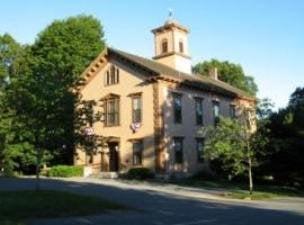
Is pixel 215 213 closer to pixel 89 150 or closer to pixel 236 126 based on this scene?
pixel 89 150

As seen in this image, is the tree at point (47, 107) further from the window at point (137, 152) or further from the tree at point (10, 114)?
the window at point (137, 152)

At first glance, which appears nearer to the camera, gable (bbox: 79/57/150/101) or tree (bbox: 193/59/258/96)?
gable (bbox: 79/57/150/101)

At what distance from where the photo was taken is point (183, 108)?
4525 cm

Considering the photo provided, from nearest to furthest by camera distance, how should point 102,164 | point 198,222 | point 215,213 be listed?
point 198,222 → point 215,213 → point 102,164

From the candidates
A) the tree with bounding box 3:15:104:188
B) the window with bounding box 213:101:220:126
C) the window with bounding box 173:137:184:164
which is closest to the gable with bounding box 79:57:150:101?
the window with bounding box 173:137:184:164

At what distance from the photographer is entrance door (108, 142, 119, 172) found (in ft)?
149

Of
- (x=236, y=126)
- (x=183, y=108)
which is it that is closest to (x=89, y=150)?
(x=236, y=126)

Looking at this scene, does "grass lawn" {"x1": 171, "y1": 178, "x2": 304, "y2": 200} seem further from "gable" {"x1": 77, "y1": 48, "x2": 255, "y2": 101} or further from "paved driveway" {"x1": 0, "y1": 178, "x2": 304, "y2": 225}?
"gable" {"x1": 77, "y1": 48, "x2": 255, "y2": 101}

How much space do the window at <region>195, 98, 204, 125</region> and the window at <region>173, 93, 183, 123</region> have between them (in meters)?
2.60

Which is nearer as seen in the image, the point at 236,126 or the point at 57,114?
the point at 57,114

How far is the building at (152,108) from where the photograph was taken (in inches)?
1689

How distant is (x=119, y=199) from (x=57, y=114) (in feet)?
16.8

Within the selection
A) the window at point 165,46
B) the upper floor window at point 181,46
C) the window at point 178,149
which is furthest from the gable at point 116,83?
the upper floor window at point 181,46

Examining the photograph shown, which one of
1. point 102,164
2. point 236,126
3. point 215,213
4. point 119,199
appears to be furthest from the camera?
point 102,164
